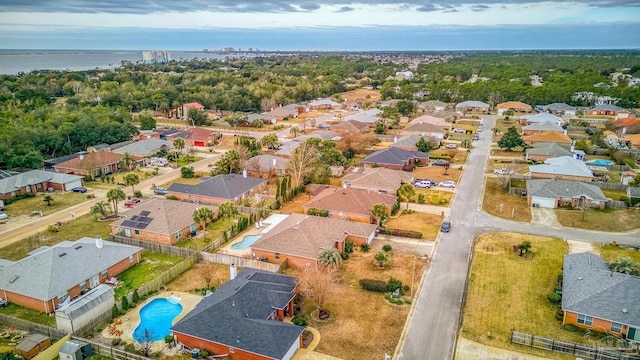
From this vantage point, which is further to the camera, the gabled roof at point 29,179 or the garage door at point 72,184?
the garage door at point 72,184

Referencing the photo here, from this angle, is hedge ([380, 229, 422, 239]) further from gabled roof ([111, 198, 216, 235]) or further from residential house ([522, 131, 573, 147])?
residential house ([522, 131, 573, 147])

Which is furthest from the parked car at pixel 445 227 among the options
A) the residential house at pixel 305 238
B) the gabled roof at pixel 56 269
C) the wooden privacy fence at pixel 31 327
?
the wooden privacy fence at pixel 31 327

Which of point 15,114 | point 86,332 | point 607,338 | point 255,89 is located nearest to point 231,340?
point 86,332

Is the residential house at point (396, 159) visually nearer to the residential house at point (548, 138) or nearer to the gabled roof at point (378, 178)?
the gabled roof at point (378, 178)

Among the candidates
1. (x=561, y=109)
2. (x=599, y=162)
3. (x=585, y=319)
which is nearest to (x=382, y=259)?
(x=585, y=319)

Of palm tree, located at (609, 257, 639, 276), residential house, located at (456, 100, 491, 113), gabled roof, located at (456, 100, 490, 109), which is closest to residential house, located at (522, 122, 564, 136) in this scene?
gabled roof, located at (456, 100, 490, 109)

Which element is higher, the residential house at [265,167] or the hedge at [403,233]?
the residential house at [265,167]
